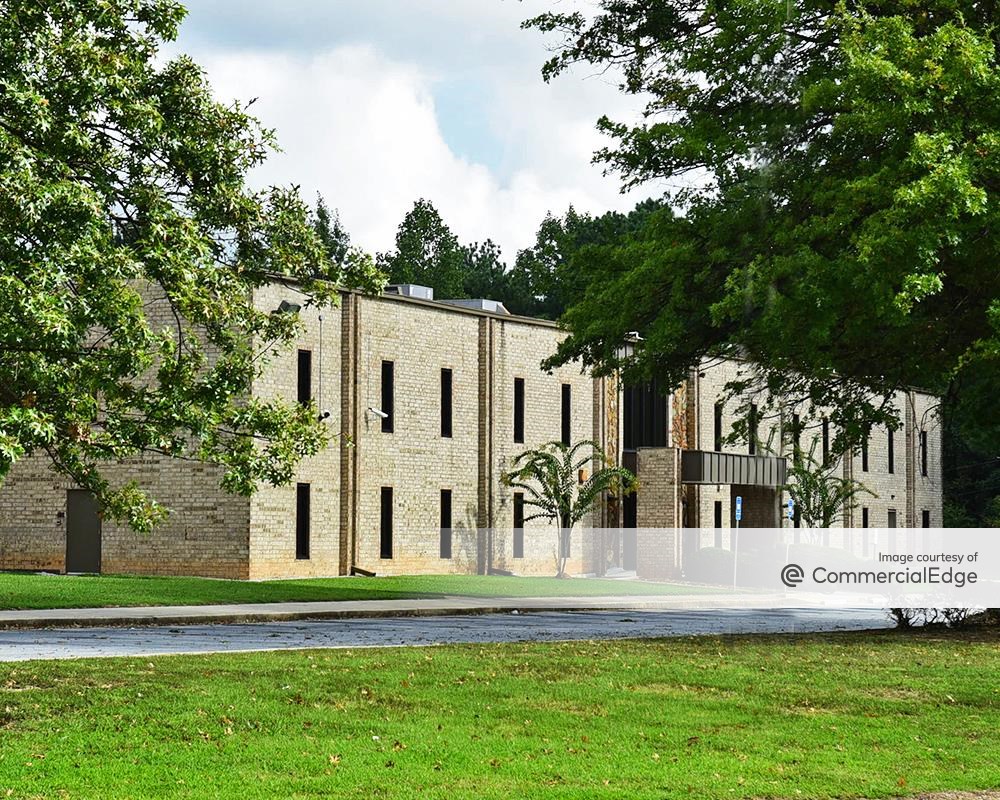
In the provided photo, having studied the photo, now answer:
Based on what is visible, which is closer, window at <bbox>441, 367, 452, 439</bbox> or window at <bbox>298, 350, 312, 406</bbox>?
window at <bbox>298, 350, 312, 406</bbox>

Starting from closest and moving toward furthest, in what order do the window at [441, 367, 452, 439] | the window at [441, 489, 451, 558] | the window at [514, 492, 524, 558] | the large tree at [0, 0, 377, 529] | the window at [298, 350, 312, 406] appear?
the large tree at [0, 0, 377, 529] < the window at [298, 350, 312, 406] < the window at [441, 489, 451, 558] < the window at [441, 367, 452, 439] < the window at [514, 492, 524, 558]

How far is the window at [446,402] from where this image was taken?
4247 centimetres

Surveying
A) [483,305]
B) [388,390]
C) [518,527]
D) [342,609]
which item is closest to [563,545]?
[518,527]

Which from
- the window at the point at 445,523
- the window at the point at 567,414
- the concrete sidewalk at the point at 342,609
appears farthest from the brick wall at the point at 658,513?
the concrete sidewalk at the point at 342,609

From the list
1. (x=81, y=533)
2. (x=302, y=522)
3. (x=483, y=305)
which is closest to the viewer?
(x=302, y=522)

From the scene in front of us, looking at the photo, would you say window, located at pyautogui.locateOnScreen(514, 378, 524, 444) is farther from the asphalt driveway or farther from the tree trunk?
the asphalt driveway

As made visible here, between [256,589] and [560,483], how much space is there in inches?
598

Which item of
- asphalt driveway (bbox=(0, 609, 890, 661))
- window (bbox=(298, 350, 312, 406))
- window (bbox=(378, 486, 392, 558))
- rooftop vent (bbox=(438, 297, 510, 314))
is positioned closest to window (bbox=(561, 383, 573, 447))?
rooftop vent (bbox=(438, 297, 510, 314))

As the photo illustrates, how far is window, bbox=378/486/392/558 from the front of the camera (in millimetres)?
39969

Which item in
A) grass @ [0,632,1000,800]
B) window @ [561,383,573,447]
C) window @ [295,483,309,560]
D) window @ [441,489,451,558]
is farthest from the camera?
window @ [561,383,573,447]

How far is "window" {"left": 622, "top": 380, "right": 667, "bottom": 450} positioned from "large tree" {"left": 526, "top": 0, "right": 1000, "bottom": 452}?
2425cm

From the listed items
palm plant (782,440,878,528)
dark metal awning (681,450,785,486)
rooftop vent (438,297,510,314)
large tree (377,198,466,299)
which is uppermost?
large tree (377,198,466,299)

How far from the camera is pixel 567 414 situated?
4678 cm

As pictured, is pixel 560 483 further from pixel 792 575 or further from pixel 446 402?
pixel 792 575
